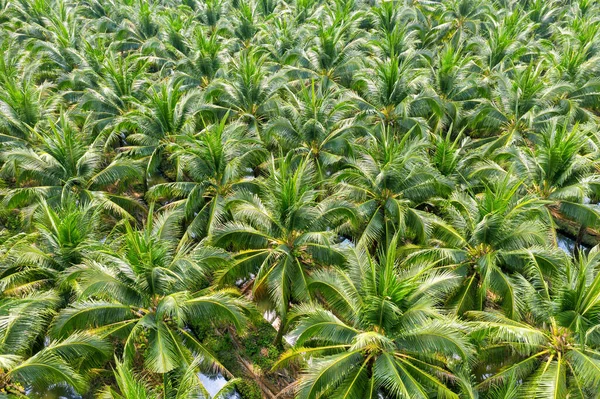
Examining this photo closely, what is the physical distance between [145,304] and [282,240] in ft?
13.6

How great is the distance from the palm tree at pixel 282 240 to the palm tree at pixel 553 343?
471 cm

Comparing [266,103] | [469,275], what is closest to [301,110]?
[266,103]

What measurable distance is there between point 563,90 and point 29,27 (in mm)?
30145

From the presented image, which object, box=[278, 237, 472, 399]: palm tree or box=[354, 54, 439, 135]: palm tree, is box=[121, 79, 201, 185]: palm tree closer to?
box=[354, 54, 439, 135]: palm tree

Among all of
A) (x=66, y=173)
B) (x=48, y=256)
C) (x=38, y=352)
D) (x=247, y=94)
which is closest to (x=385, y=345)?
(x=38, y=352)

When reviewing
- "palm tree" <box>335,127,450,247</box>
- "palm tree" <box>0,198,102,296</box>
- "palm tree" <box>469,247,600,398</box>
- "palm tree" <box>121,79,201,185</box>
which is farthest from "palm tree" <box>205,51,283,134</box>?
"palm tree" <box>469,247,600,398</box>

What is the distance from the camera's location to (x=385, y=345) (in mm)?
9711

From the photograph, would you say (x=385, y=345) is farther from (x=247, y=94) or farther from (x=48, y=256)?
(x=247, y=94)

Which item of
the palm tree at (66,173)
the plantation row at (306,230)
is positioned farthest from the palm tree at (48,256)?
the palm tree at (66,173)

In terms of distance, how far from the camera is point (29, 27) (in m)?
27.7

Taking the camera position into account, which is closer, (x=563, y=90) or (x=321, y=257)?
(x=321, y=257)

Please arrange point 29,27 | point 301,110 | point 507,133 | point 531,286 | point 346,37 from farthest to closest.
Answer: point 29,27 < point 346,37 < point 507,133 < point 301,110 < point 531,286

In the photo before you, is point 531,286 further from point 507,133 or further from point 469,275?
point 507,133

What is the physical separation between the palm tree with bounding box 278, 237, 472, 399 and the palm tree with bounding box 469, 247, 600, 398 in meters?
1.06
